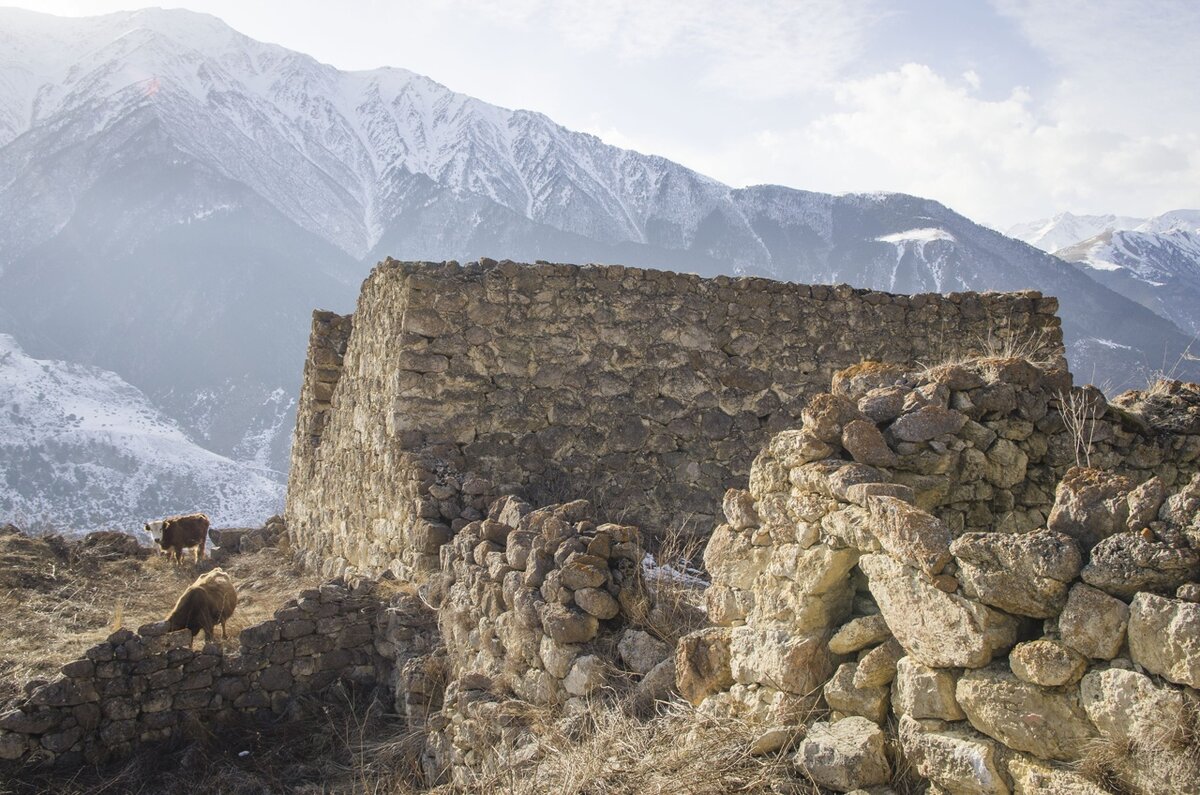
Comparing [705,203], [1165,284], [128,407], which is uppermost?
[705,203]

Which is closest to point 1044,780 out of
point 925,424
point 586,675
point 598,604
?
point 925,424

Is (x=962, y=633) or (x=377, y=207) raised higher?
(x=377, y=207)

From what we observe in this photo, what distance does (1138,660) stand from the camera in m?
2.09

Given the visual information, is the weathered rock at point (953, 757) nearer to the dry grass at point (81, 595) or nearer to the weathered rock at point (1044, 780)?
the weathered rock at point (1044, 780)

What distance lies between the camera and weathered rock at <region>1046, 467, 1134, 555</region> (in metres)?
2.31

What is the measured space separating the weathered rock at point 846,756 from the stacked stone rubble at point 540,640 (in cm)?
103

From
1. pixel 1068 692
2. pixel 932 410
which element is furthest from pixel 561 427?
pixel 1068 692

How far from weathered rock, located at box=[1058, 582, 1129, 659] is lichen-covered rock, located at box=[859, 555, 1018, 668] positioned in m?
0.18

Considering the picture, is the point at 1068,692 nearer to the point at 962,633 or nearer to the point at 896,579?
the point at 962,633

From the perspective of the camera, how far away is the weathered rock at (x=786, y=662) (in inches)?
114

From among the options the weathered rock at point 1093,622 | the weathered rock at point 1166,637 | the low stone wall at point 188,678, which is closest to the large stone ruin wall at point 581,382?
the low stone wall at point 188,678

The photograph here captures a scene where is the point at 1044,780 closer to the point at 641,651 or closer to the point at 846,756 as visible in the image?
the point at 846,756

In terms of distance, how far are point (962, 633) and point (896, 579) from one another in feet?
0.92

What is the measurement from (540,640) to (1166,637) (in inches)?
115
